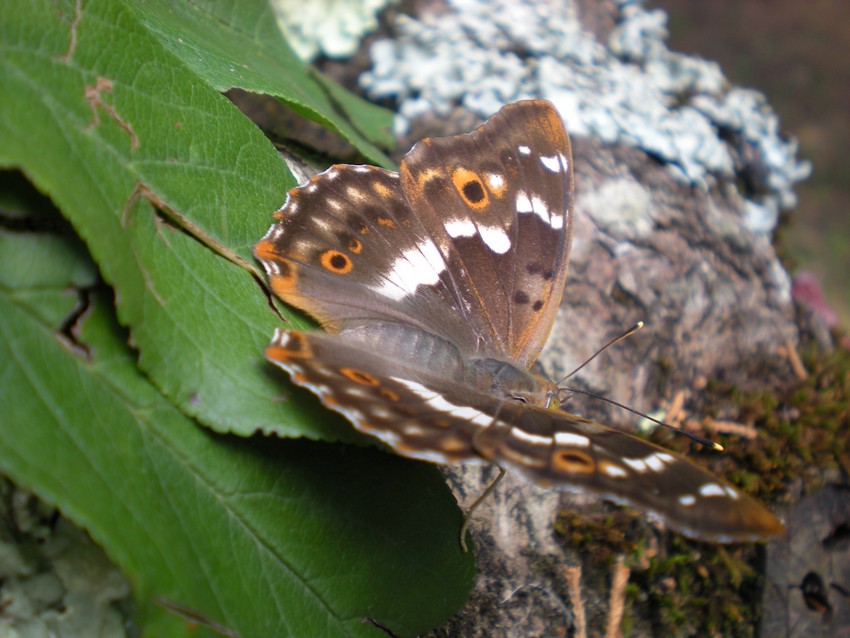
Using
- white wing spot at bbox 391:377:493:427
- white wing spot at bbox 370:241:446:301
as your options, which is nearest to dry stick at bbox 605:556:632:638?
white wing spot at bbox 391:377:493:427

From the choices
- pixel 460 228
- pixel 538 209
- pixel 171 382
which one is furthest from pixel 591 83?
pixel 171 382

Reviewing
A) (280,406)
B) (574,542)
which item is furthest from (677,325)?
(280,406)

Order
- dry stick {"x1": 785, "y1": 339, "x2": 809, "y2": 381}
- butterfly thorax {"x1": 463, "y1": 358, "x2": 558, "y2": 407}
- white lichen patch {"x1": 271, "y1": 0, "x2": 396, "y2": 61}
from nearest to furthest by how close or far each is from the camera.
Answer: butterfly thorax {"x1": 463, "y1": 358, "x2": 558, "y2": 407}, dry stick {"x1": 785, "y1": 339, "x2": 809, "y2": 381}, white lichen patch {"x1": 271, "y1": 0, "x2": 396, "y2": 61}

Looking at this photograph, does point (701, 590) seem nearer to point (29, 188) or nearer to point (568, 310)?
point (568, 310)

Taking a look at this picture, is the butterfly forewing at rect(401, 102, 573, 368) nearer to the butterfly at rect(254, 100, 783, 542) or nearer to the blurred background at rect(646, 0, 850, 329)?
the butterfly at rect(254, 100, 783, 542)

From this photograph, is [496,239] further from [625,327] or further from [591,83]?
[591,83]

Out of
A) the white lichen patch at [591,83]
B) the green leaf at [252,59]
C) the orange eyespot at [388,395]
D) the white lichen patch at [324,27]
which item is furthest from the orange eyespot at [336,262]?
the white lichen patch at [324,27]
